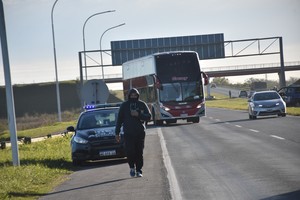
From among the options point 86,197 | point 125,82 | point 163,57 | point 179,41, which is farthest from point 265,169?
point 179,41

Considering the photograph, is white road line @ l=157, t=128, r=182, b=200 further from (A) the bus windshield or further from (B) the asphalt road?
(A) the bus windshield

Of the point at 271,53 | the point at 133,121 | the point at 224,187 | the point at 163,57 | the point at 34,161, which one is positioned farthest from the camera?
the point at 271,53

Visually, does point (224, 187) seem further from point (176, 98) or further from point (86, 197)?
point (176, 98)

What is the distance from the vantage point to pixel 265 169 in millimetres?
15906

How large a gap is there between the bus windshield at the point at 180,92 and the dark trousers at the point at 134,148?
26.2 m

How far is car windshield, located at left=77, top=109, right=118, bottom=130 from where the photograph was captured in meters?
22.4

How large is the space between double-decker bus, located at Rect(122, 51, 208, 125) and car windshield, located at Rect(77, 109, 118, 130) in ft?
64.1

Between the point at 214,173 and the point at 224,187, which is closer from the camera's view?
the point at 224,187

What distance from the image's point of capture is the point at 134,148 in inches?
647

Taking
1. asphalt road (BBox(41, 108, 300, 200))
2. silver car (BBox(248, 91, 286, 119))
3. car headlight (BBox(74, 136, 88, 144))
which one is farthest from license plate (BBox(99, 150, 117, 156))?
silver car (BBox(248, 91, 286, 119))

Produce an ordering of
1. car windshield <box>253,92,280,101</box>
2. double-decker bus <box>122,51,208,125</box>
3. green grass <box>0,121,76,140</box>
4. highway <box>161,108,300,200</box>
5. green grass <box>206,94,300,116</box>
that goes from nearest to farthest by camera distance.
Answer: highway <box>161,108,300,200</box> < double-decker bus <box>122,51,208,125</box> < car windshield <box>253,92,280,101</box> < green grass <box>206,94,300,116</box> < green grass <box>0,121,76,140</box>

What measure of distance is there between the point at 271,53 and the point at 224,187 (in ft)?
234

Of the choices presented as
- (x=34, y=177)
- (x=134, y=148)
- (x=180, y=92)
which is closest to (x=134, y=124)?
(x=134, y=148)

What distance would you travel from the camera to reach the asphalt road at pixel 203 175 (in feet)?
42.2
